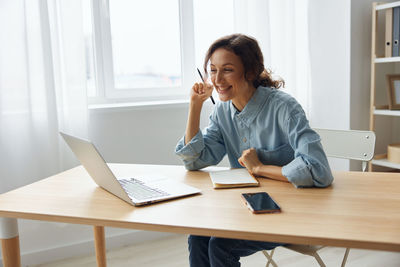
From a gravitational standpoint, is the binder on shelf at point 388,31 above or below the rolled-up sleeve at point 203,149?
above

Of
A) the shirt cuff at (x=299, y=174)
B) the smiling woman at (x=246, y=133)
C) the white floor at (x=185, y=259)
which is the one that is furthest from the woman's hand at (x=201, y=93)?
the white floor at (x=185, y=259)

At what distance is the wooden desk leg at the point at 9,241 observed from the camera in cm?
129

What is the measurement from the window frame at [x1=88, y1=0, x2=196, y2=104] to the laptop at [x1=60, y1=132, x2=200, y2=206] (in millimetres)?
1290

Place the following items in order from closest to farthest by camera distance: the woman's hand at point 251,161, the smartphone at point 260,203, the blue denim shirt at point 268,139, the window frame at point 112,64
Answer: the smartphone at point 260,203 → the blue denim shirt at point 268,139 → the woman's hand at point 251,161 → the window frame at point 112,64

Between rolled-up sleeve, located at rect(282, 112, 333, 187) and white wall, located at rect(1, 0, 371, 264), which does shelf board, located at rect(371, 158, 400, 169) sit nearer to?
white wall, located at rect(1, 0, 371, 264)

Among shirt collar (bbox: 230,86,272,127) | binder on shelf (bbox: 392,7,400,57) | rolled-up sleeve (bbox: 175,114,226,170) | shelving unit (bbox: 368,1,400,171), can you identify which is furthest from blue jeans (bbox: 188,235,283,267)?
binder on shelf (bbox: 392,7,400,57)

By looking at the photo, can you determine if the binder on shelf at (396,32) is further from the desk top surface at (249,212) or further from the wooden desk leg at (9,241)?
the wooden desk leg at (9,241)

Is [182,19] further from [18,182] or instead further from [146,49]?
[18,182]

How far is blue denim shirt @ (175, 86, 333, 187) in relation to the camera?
135cm

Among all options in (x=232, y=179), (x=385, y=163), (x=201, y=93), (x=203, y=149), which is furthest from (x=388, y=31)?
(x=232, y=179)

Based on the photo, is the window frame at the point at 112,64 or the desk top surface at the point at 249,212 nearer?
the desk top surface at the point at 249,212

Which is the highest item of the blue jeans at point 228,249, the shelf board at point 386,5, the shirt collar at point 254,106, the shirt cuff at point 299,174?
the shelf board at point 386,5

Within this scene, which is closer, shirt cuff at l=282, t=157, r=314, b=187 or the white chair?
shirt cuff at l=282, t=157, r=314, b=187

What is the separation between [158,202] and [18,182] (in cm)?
130
